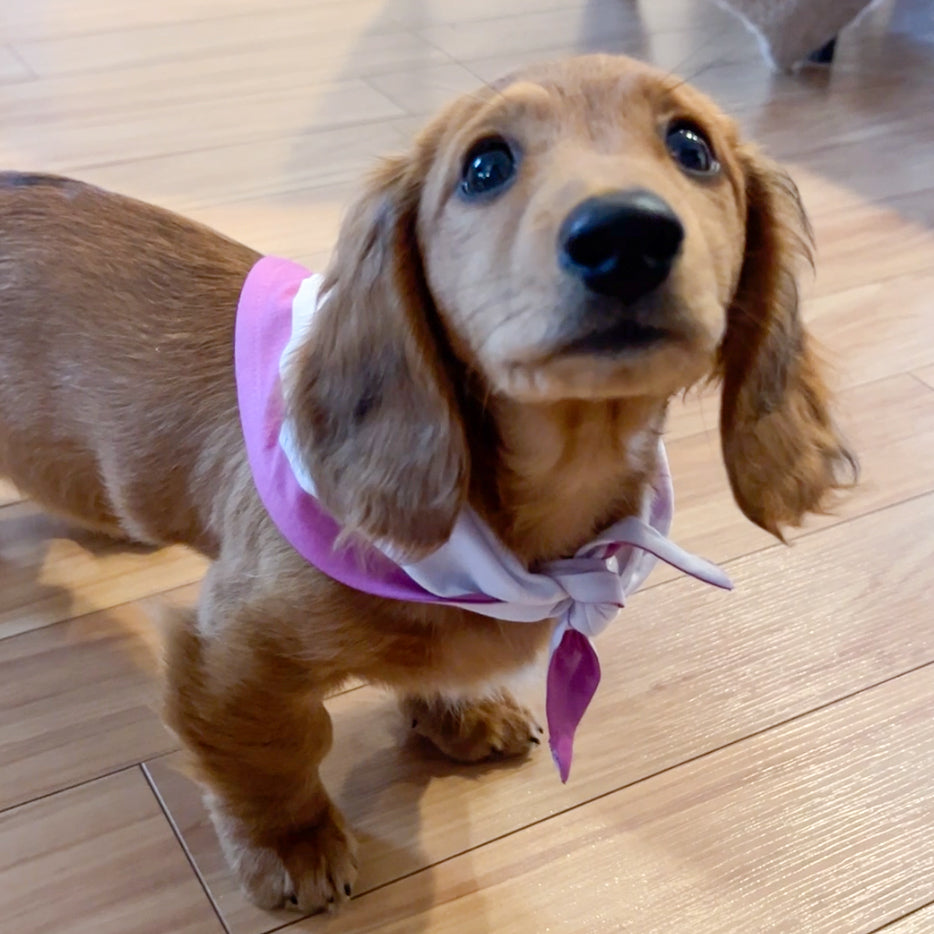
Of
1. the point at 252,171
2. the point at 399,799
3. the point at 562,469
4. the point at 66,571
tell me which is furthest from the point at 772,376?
the point at 252,171

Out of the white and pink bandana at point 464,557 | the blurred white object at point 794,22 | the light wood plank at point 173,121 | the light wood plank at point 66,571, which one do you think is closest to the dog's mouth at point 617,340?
the white and pink bandana at point 464,557

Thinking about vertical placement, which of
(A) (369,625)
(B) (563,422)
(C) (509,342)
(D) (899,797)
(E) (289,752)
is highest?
(C) (509,342)

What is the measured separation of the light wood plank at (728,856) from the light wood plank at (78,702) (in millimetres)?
333

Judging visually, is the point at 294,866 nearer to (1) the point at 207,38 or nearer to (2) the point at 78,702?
(2) the point at 78,702

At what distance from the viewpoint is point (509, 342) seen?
33.4 inches

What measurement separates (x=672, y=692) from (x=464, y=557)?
0.55 meters

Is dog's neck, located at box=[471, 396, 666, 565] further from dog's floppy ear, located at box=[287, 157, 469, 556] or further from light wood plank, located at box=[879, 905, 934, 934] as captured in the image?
light wood plank, located at box=[879, 905, 934, 934]

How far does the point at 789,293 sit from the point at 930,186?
5.74ft

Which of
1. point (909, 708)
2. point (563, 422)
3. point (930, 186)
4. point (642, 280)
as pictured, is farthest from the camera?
point (930, 186)

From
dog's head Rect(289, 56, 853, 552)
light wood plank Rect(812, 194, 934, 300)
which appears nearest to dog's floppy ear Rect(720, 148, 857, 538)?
dog's head Rect(289, 56, 853, 552)

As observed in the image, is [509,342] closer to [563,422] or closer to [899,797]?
[563,422]

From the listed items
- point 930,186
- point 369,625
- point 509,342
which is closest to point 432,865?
point 369,625

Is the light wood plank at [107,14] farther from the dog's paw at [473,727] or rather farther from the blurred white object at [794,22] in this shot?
the dog's paw at [473,727]

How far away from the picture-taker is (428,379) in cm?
97
